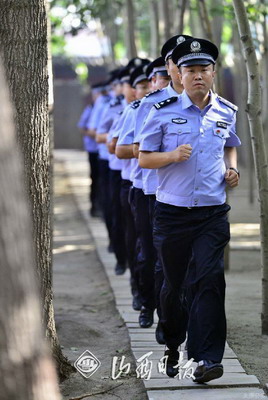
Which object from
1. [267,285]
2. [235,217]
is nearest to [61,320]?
[267,285]

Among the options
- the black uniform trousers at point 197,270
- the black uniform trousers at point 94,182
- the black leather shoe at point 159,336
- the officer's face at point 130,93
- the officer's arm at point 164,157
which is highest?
the officer's face at point 130,93

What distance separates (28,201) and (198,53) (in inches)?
55.0

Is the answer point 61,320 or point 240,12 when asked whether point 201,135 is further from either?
point 61,320

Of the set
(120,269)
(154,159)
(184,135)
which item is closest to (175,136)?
(184,135)

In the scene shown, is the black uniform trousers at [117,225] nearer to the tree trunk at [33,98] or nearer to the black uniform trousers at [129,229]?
the black uniform trousers at [129,229]

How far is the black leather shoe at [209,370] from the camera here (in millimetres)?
6295

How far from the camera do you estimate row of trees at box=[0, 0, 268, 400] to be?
3.72 metres

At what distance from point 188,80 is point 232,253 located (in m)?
6.54

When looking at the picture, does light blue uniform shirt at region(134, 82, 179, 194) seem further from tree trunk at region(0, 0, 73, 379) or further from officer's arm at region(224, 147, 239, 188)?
tree trunk at region(0, 0, 73, 379)

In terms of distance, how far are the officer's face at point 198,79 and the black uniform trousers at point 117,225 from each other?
4.83 m

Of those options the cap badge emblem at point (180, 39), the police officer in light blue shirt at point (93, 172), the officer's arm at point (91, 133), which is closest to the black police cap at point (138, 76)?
the cap badge emblem at point (180, 39)

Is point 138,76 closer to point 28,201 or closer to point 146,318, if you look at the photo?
point 146,318

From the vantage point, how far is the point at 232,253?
12.9 meters

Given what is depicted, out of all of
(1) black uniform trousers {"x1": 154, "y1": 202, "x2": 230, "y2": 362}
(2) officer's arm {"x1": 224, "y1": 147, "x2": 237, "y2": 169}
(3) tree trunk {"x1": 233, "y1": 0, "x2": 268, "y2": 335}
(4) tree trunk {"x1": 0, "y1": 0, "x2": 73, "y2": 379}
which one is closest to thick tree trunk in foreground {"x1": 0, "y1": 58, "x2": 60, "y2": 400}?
(4) tree trunk {"x1": 0, "y1": 0, "x2": 73, "y2": 379}
